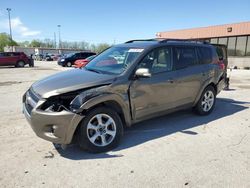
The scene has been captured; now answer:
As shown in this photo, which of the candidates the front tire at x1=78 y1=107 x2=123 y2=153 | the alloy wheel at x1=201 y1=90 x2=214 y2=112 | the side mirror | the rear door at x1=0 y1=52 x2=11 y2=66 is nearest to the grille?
the front tire at x1=78 y1=107 x2=123 y2=153

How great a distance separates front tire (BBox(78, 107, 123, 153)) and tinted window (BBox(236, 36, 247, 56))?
86.0 ft

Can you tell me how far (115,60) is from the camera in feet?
16.0

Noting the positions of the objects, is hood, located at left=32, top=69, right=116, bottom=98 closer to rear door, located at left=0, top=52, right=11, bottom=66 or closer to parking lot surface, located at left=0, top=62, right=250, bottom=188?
parking lot surface, located at left=0, top=62, right=250, bottom=188

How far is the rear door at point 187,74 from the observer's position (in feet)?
17.0

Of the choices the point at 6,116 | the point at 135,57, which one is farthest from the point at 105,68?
the point at 6,116

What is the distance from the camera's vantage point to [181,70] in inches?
206

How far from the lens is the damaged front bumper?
3.55 metres

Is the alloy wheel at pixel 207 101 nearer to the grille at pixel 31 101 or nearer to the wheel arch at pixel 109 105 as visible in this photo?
the wheel arch at pixel 109 105

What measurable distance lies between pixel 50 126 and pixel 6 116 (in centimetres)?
299

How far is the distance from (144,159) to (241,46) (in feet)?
87.5

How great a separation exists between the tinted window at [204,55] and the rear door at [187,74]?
→ 0.18 m

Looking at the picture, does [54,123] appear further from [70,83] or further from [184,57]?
[184,57]

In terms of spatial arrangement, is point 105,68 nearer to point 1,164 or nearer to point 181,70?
point 181,70

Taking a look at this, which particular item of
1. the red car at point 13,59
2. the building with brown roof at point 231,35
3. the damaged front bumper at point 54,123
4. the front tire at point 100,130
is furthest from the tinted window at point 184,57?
the red car at point 13,59
